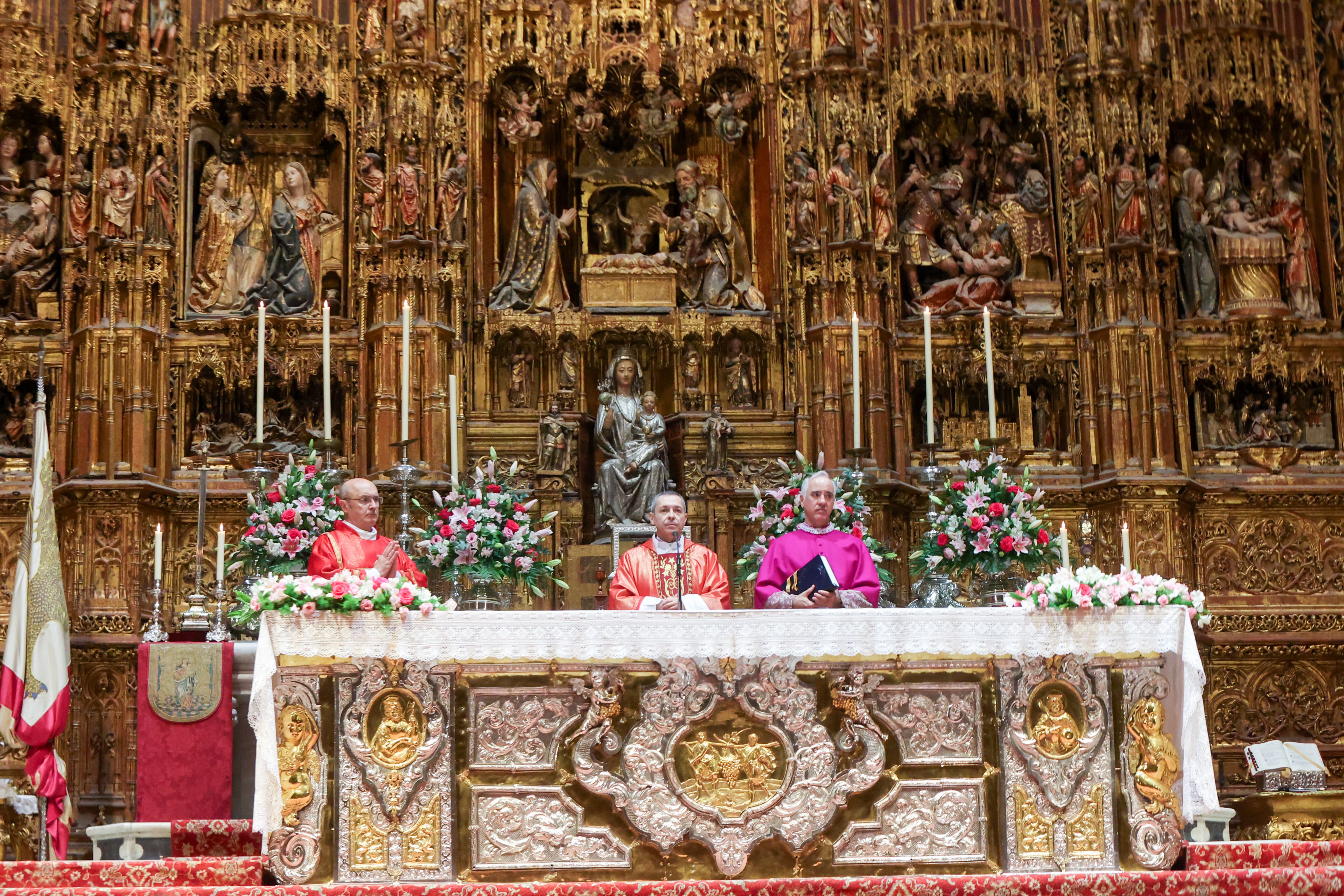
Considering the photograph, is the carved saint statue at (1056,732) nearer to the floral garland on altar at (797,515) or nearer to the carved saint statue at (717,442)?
Answer: the floral garland on altar at (797,515)

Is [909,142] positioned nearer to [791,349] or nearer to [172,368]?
[791,349]

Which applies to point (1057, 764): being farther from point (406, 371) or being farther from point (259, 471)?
point (259, 471)

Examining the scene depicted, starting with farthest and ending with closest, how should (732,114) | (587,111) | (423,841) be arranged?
(732,114), (587,111), (423,841)

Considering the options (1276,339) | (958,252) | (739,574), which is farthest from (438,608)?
(1276,339)

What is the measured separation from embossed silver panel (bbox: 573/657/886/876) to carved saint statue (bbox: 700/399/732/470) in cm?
471

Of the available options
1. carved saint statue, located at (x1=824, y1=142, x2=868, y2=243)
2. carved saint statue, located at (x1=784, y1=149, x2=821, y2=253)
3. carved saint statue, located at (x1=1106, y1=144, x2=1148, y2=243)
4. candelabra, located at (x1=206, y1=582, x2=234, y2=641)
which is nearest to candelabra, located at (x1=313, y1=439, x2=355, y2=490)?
candelabra, located at (x1=206, y1=582, x2=234, y2=641)

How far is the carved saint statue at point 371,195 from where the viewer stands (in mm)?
13734

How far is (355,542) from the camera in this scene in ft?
34.5

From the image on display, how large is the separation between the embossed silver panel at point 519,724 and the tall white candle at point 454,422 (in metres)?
2.51

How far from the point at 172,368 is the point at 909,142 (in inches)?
260

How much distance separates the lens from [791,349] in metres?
14.1

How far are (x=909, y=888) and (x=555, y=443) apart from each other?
589cm

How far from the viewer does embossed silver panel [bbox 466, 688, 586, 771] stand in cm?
880

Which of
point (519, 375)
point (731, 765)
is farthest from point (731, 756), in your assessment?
point (519, 375)
